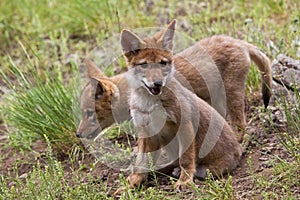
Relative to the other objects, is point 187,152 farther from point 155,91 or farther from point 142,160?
point 155,91

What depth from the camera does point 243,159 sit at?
4.70 metres

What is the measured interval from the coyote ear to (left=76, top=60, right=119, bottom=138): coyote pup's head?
2.78ft

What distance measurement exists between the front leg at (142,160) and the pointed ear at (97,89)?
95cm

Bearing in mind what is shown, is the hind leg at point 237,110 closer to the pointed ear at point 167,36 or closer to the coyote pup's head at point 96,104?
the pointed ear at point 167,36

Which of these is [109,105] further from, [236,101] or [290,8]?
[290,8]

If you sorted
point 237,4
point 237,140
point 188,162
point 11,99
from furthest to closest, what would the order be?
point 237,4, point 11,99, point 237,140, point 188,162

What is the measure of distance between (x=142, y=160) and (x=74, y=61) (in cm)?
228

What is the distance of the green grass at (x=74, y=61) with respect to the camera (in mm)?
3906

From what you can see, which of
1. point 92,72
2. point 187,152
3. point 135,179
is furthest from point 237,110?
point 92,72

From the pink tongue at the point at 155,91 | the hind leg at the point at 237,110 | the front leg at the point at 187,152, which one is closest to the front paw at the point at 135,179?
the front leg at the point at 187,152

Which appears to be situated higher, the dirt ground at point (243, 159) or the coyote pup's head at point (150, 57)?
the coyote pup's head at point (150, 57)

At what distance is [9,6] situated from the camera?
8.37 metres

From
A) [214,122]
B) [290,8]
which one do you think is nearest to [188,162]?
[214,122]

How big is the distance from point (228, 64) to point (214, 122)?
3.06 ft
